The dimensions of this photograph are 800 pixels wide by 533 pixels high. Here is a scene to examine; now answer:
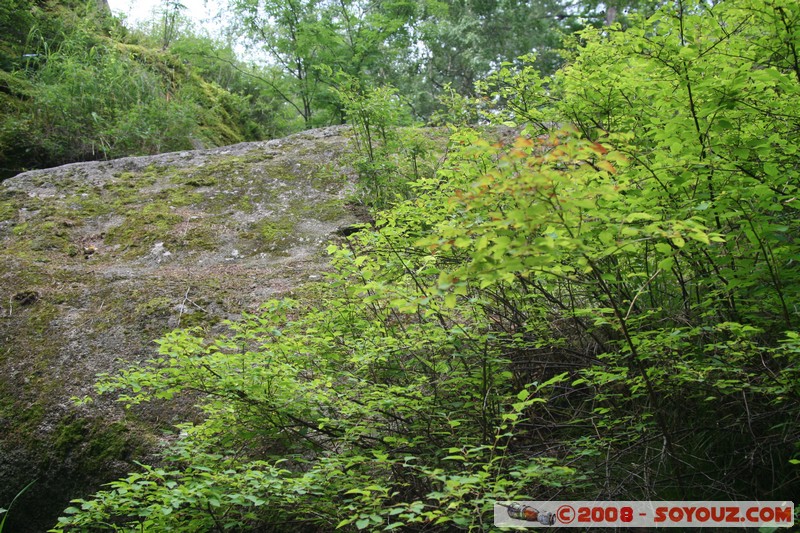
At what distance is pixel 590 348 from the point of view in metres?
3.04

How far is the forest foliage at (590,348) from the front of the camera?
6.25ft

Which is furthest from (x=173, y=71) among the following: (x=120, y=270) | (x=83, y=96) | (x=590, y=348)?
(x=590, y=348)

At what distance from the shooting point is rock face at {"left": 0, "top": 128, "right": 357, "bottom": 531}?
3.33 meters

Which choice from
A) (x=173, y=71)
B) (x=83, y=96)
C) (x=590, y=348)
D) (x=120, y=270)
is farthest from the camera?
(x=173, y=71)

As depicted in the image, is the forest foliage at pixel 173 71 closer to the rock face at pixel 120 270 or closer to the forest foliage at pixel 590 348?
the rock face at pixel 120 270

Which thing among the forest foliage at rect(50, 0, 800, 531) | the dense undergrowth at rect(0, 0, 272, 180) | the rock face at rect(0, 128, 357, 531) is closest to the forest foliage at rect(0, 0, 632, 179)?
the dense undergrowth at rect(0, 0, 272, 180)

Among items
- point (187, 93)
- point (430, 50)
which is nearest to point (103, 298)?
point (187, 93)

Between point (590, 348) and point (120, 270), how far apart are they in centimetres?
406

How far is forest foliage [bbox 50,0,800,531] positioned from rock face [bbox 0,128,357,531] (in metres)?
0.99

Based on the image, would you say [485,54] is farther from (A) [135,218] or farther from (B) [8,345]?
(B) [8,345]

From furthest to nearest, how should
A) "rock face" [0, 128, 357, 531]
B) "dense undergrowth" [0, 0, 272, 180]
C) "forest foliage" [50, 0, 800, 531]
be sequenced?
"dense undergrowth" [0, 0, 272, 180]
"rock face" [0, 128, 357, 531]
"forest foliage" [50, 0, 800, 531]

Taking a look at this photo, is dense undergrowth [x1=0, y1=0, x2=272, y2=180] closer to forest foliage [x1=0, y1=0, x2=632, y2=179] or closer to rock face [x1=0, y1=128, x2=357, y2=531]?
forest foliage [x1=0, y1=0, x2=632, y2=179]

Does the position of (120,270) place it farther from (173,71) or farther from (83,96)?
(173,71)

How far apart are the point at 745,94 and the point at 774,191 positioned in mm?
452
